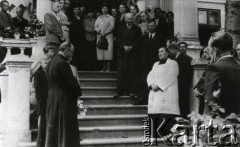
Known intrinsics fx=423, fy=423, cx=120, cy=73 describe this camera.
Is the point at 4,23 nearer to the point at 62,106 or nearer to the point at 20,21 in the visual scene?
the point at 20,21

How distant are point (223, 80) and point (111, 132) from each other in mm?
4741

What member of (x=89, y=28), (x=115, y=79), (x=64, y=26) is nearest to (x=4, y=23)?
(x=64, y=26)

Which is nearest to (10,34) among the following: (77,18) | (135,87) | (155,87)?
(77,18)

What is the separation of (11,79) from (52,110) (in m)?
2.04

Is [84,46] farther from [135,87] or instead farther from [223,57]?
[223,57]

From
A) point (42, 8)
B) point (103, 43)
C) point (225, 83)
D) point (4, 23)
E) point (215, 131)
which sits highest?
point (42, 8)

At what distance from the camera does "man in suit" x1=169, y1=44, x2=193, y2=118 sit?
8797mm

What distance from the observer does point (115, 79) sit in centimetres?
1069

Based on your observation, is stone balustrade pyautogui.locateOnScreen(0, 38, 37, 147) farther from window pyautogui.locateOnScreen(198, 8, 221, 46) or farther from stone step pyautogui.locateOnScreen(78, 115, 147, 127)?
window pyautogui.locateOnScreen(198, 8, 221, 46)

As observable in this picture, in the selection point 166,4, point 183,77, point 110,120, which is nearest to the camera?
point 183,77

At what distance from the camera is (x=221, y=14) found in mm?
15984

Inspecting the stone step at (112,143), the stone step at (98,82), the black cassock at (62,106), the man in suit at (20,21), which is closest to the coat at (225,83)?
the black cassock at (62,106)

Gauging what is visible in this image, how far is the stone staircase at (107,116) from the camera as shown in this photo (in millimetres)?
8223

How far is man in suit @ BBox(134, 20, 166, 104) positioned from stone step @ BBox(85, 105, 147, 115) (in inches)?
7.6
